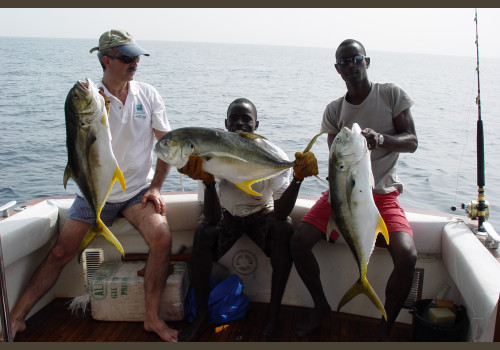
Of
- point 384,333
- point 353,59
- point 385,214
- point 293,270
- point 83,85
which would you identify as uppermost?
point 353,59

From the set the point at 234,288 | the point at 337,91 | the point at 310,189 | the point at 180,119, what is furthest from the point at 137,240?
the point at 337,91

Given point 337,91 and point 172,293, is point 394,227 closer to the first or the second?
point 172,293

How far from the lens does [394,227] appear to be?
115 inches

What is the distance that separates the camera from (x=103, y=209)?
10.9ft

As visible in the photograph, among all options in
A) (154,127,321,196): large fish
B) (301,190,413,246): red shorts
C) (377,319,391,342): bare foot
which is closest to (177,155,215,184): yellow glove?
(154,127,321,196): large fish

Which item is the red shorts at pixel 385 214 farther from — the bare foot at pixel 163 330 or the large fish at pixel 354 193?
the bare foot at pixel 163 330

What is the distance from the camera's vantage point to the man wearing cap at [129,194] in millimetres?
3131

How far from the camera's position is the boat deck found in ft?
10.2

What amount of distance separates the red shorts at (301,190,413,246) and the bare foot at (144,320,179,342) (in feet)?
3.85

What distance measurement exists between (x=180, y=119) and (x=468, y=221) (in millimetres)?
11927

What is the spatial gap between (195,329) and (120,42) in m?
2.00

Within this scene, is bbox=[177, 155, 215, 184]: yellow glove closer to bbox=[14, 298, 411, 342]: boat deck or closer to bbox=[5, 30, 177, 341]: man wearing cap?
bbox=[5, 30, 177, 341]: man wearing cap

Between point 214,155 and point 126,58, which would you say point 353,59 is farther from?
point 126,58

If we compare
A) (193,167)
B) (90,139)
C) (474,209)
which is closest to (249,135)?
(193,167)
